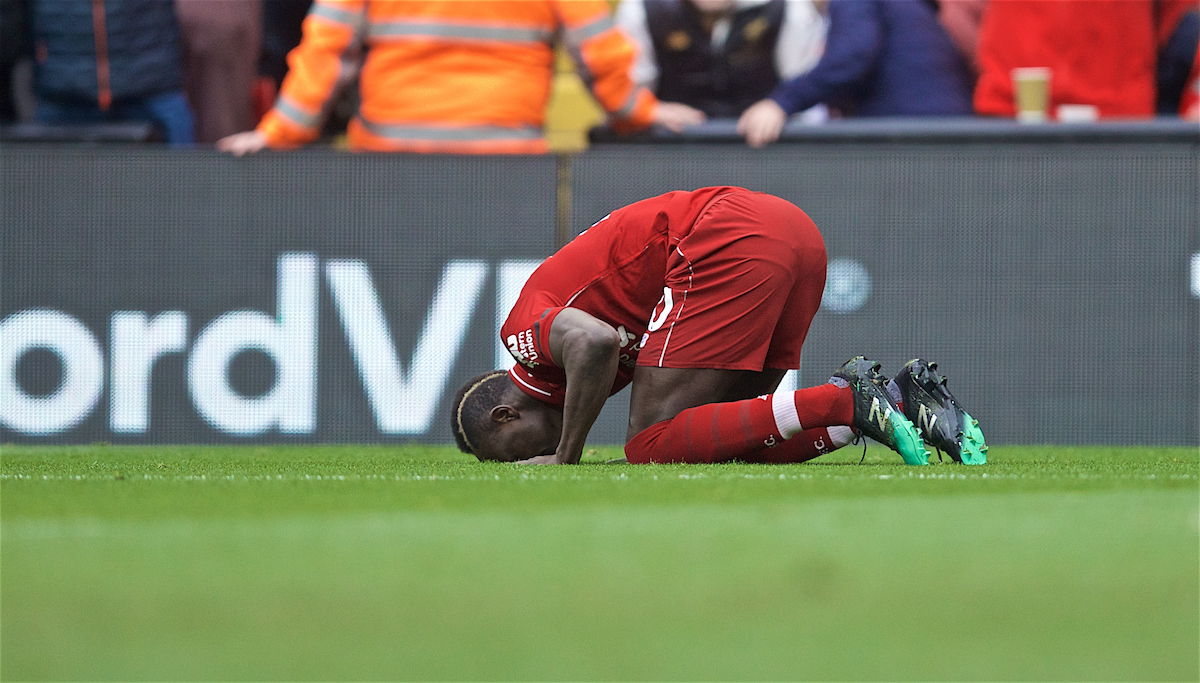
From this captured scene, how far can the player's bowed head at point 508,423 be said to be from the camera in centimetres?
480

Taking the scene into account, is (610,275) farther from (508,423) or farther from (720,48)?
(720,48)

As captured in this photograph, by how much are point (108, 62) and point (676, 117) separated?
2856 millimetres

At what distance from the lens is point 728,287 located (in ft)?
14.6

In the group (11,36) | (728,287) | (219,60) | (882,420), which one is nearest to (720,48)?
(219,60)

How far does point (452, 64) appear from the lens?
635 centimetres

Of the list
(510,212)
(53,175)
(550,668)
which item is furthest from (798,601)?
(53,175)

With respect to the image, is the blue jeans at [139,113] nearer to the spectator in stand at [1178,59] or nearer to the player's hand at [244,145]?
the player's hand at [244,145]

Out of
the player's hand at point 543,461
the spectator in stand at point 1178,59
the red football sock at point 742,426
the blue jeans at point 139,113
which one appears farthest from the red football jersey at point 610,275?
the spectator in stand at point 1178,59

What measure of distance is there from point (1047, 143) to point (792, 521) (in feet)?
13.7

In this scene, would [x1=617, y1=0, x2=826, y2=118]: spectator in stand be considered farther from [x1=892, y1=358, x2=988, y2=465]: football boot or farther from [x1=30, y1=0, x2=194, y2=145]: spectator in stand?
[x1=892, y1=358, x2=988, y2=465]: football boot

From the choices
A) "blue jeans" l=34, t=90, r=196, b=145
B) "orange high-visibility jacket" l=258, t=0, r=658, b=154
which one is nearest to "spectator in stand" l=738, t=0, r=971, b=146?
"orange high-visibility jacket" l=258, t=0, r=658, b=154

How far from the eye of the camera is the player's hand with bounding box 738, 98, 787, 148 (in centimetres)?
641

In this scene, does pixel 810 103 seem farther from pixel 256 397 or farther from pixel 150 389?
pixel 150 389

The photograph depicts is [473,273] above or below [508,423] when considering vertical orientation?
above
